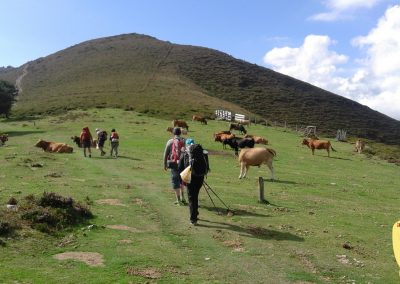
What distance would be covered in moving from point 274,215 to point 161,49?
140 metres

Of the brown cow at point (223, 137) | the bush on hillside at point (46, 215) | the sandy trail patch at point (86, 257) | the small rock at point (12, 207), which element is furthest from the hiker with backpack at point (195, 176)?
the brown cow at point (223, 137)

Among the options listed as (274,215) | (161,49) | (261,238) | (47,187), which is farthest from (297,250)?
(161,49)

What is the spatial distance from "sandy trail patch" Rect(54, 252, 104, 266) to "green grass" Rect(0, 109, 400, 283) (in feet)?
0.56

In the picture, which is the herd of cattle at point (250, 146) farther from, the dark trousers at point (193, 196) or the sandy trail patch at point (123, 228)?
the sandy trail patch at point (123, 228)

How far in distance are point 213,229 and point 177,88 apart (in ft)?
298

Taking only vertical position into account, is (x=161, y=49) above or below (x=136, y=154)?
above

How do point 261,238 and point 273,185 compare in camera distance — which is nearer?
point 261,238

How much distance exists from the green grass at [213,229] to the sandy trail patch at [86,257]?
0.17m

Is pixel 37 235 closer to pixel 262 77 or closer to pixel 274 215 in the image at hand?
pixel 274 215

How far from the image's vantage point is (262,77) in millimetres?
135375

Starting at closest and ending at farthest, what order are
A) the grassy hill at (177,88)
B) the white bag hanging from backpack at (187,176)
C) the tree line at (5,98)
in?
the white bag hanging from backpack at (187,176) → the tree line at (5,98) → the grassy hill at (177,88)

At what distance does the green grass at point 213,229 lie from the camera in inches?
395

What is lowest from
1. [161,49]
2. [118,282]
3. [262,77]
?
[118,282]

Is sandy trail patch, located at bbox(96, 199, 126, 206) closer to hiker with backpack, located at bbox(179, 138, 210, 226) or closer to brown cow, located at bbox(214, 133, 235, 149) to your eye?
hiker with backpack, located at bbox(179, 138, 210, 226)
